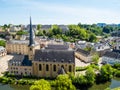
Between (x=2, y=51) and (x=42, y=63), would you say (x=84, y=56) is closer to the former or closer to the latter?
(x=42, y=63)

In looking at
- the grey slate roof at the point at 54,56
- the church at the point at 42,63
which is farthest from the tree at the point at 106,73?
the grey slate roof at the point at 54,56

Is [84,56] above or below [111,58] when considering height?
below

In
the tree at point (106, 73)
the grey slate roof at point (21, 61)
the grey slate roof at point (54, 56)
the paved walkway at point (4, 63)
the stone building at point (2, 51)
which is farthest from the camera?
the stone building at point (2, 51)

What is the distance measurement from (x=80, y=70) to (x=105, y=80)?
9.43 m

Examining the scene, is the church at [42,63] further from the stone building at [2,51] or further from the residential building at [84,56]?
the stone building at [2,51]

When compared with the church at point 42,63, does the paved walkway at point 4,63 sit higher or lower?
lower

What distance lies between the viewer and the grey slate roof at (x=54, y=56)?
51.3 m

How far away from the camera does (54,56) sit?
2055 inches

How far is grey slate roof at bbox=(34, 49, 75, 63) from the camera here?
2020 inches

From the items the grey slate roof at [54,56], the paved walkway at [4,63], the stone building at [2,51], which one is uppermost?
the grey slate roof at [54,56]

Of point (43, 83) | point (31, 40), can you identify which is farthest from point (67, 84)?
point (31, 40)

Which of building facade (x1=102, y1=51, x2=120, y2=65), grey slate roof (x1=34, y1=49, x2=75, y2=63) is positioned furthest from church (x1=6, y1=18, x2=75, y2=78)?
building facade (x1=102, y1=51, x2=120, y2=65)

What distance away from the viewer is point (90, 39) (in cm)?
11100

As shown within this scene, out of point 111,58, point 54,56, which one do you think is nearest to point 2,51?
point 54,56
